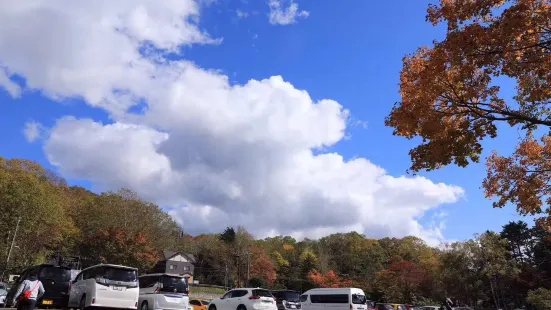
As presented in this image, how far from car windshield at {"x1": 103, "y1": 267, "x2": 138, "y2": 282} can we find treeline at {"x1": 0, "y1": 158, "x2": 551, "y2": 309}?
1136 inches

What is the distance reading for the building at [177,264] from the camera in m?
67.1

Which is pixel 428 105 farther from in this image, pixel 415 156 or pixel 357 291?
pixel 357 291

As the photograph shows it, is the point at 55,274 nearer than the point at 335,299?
Yes

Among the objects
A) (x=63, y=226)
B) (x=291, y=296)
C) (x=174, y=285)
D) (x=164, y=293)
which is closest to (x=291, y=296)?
(x=291, y=296)

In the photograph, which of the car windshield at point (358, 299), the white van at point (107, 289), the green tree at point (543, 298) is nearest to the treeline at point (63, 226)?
the car windshield at point (358, 299)

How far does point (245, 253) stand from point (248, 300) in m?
44.2

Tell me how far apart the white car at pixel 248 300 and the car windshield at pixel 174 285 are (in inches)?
128

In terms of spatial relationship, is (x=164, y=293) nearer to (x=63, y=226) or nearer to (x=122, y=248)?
(x=122, y=248)

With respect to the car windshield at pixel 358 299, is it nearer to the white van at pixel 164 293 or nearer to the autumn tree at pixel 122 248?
the white van at pixel 164 293

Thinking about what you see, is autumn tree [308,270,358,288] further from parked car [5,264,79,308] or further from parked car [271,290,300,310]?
parked car [5,264,79,308]

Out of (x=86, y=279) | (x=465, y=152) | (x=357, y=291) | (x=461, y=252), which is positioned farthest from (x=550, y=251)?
(x=86, y=279)

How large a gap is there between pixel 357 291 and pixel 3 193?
37.5 metres

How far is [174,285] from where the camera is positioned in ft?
50.5

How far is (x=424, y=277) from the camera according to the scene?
47.2 m
